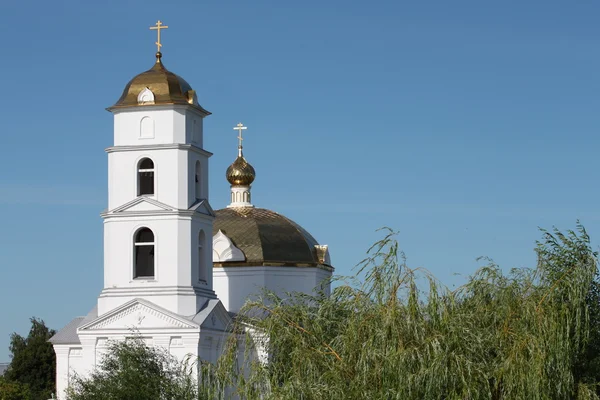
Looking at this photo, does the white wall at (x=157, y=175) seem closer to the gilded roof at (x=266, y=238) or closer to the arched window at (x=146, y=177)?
the arched window at (x=146, y=177)

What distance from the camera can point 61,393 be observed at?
3984cm

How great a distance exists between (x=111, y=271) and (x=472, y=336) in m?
17.6

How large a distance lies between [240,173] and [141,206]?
10.8 m

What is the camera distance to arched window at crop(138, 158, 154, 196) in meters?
39.8

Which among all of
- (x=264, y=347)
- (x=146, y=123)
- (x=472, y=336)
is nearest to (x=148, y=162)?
(x=146, y=123)

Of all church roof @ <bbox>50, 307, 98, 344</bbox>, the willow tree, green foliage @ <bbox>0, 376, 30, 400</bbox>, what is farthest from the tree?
the willow tree

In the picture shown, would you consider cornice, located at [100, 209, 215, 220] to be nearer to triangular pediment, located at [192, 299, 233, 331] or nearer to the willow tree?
triangular pediment, located at [192, 299, 233, 331]

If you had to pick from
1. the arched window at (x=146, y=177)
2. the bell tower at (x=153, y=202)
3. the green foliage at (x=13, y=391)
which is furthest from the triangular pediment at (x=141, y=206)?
the green foliage at (x=13, y=391)

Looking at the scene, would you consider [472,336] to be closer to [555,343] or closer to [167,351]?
[555,343]

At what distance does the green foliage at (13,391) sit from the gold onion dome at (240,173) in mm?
11786

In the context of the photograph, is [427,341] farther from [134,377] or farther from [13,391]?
[13,391]

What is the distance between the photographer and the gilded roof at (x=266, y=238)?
46406 millimetres

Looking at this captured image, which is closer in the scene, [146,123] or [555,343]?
[555,343]

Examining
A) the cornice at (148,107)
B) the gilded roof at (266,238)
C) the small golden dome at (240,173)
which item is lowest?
the gilded roof at (266,238)
